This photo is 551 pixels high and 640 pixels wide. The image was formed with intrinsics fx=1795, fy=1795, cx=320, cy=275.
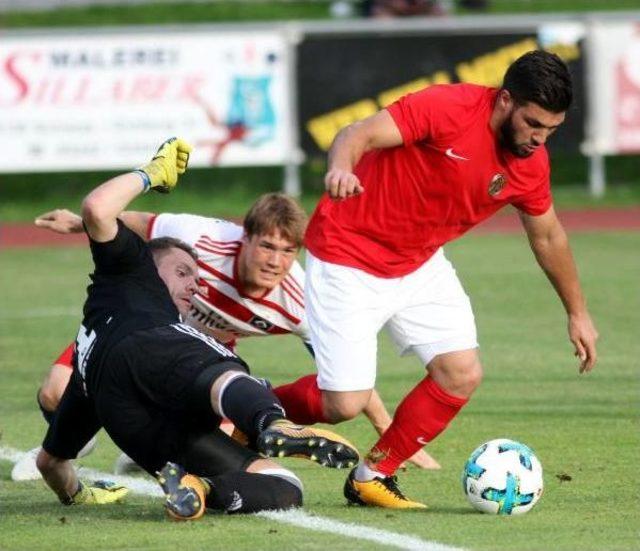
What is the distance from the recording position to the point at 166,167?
7.14m

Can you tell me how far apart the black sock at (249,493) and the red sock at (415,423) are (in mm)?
578

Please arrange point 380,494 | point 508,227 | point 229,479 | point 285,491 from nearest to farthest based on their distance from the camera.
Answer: point 229,479 < point 285,491 < point 380,494 < point 508,227

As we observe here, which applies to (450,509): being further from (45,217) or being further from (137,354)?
(45,217)

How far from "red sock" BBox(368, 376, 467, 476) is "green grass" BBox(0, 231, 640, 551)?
251 mm

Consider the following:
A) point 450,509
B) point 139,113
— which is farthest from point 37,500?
point 139,113

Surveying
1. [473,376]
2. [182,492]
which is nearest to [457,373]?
[473,376]

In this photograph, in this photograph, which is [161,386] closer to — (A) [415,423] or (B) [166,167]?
(B) [166,167]

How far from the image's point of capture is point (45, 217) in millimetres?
7523

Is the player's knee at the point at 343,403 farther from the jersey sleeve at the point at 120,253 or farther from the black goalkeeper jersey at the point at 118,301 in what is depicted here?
the jersey sleeve at the point at 120,253

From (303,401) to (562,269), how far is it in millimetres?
1279

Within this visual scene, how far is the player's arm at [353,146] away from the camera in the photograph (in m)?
6.73

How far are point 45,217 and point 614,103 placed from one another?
15.8 metres

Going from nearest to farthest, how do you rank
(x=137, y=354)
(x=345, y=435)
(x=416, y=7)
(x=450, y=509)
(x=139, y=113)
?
1. (x=137, y=354)
2. (x=450, y=509)
3. (x=345, y=435)
4. (x=139, y=113)
5. (x=416, y=7)

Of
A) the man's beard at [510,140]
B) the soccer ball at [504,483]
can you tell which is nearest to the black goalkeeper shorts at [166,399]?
the soccer ball at [504,483]
